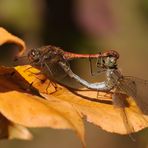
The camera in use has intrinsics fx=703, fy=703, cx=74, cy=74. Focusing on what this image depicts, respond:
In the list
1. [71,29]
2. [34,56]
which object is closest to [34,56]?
[34,56]

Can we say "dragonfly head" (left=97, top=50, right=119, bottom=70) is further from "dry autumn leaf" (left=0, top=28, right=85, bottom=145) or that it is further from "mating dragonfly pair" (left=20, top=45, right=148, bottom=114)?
"dry autumn leaf" (left=0, top=28, right=85, bottom=145)

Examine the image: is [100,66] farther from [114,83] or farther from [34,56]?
[34,56]

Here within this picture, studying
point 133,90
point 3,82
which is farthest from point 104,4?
point 3,82

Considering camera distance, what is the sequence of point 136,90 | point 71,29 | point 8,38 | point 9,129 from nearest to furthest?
1. point 8,38
2. point 9,129
3. point 136,90
4. point 71,29

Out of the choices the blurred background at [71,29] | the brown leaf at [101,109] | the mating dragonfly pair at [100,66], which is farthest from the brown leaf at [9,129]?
the blurred background at [71,29]

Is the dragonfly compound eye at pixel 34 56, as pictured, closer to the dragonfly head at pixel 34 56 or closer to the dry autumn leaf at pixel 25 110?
the dragonfly head at pixel 34 56

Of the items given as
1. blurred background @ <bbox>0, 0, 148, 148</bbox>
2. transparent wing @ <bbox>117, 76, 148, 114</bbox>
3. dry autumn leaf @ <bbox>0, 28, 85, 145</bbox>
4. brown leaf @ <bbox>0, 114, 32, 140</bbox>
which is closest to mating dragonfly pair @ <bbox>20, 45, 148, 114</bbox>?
transparent wing @ <bbox>117, 76, 148, 114</bbox>

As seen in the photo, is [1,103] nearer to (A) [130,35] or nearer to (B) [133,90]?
(B) [133,90]
